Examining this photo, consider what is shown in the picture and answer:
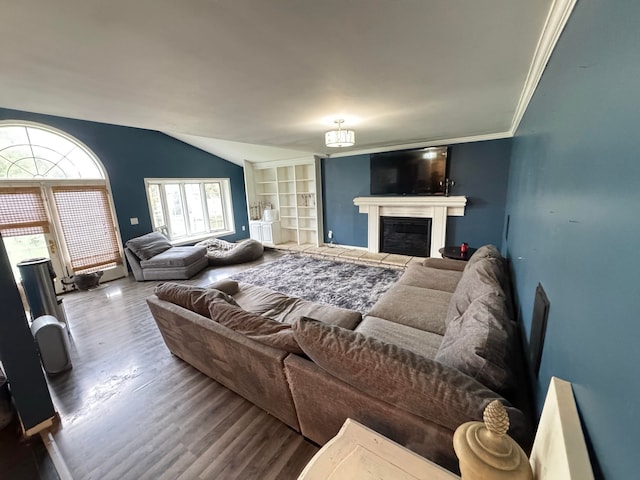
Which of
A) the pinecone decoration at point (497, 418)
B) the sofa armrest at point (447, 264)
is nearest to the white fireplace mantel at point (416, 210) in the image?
the sofa armrest at point (447, 264)

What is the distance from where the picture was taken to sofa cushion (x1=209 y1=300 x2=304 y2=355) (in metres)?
1.41

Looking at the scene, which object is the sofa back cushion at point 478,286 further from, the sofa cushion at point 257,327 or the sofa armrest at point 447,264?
the sofa cushion at point 257,327

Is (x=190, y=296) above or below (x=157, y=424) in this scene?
above

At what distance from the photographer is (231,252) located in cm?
537

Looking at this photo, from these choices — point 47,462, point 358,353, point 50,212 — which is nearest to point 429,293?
point 358,353

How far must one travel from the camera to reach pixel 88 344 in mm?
2648

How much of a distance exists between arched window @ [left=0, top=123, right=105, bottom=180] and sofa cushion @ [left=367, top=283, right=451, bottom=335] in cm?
542

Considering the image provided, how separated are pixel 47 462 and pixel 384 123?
402cm

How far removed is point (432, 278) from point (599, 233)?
2.31 m

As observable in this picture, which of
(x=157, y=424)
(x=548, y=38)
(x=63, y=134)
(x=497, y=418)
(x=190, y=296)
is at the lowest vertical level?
(x=157, y=424)

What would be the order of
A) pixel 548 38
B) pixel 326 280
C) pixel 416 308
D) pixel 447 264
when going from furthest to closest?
pixel 326 280
pixel 447 264
pixel 416 308
pixel 548 38

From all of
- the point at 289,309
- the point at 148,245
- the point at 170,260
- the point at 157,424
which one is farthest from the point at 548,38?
the point at 148,245

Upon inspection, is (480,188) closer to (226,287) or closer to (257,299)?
(257,299)

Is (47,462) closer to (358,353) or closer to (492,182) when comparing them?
(358,353)
